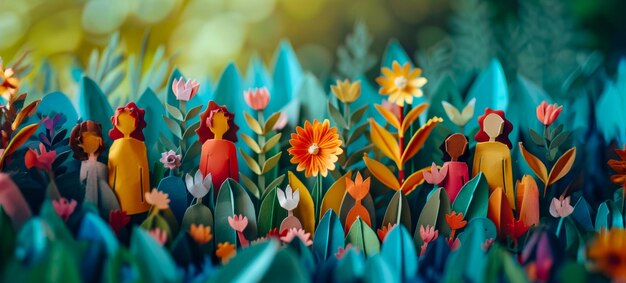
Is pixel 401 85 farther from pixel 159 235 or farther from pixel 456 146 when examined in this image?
pixel 159 235

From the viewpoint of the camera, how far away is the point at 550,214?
398mm

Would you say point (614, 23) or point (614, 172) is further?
point (614, 23)

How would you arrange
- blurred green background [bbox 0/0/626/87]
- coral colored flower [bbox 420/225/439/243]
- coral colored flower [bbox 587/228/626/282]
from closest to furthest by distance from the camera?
1. coral colored flower [bbox 587/228/626/282]
2. coral colored flower [bbox 420/225/439/243]
3. blurred green background [bbox 0/0/626/87]

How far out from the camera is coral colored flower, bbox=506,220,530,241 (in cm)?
38

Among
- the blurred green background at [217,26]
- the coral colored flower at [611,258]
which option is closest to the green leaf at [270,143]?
the coral colored flower at [611,258]

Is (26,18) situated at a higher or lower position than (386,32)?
higher

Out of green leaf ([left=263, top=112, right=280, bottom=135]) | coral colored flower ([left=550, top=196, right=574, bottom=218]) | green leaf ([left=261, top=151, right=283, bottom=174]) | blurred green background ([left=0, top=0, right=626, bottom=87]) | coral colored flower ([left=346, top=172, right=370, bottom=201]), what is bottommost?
coral colored flower ([left=550, top=196, right=574, bottom=218])

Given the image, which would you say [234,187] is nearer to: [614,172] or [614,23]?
[614,172]

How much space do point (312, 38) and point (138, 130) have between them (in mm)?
1705

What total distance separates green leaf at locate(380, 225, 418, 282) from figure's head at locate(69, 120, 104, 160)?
20 cm

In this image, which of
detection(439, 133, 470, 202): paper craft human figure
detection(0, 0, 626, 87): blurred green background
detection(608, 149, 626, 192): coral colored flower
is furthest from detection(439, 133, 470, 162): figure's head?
detection(0, 0, 626, 87): blurred green background

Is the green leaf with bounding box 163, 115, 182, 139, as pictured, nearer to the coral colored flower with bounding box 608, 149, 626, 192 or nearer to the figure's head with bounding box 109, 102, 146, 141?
the figure's head with bounding box 109, 102, 146, 141

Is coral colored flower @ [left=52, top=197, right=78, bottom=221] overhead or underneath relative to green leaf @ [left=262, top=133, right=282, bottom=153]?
overhead

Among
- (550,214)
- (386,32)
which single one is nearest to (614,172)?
(550,214)
